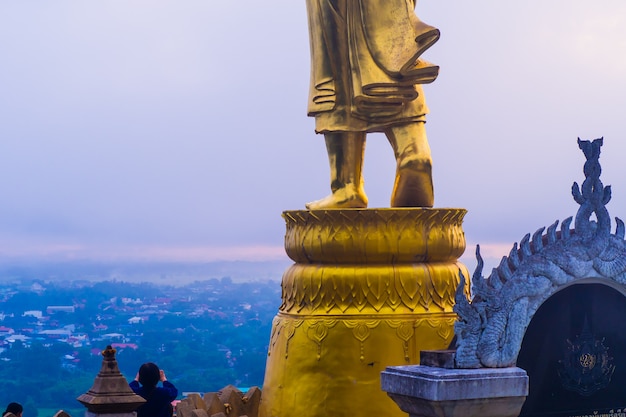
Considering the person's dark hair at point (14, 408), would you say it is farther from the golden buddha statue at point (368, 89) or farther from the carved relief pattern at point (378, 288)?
the golden buddha statue at point (368, 89)

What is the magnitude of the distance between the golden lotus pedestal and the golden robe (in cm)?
81

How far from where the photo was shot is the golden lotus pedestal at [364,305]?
27.6ft

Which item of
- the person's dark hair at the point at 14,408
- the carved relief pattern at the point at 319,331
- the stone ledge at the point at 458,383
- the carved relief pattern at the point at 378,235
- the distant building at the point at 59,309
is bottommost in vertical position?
the person's dark hair at the point at 14,408

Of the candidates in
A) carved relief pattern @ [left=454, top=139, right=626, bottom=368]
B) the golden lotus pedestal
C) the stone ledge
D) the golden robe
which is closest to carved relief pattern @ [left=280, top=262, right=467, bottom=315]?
the golden lotus pedestal

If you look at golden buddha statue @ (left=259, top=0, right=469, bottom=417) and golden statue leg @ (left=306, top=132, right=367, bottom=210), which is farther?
golden statue leg @ (left=306, top=132, right=367, bottom=210)

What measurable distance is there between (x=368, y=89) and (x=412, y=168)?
0.68 metres

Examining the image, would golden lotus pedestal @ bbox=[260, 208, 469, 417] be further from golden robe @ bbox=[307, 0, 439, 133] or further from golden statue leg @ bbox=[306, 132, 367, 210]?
golden robe @ bbox=[307, 0, 439, 133]

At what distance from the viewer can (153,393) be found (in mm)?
9375

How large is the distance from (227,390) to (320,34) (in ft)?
9.84

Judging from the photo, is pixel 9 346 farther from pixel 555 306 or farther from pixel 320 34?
pixel 555 306

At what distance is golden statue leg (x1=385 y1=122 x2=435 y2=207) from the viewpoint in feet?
28.4

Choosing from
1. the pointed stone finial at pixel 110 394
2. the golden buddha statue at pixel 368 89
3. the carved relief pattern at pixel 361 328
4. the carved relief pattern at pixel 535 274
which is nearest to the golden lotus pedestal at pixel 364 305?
the carved relief pattern at pixel 361 328

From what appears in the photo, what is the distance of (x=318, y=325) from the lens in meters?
8.55

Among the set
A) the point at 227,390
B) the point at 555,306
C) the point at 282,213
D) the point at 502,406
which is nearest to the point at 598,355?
the point at 555,306
